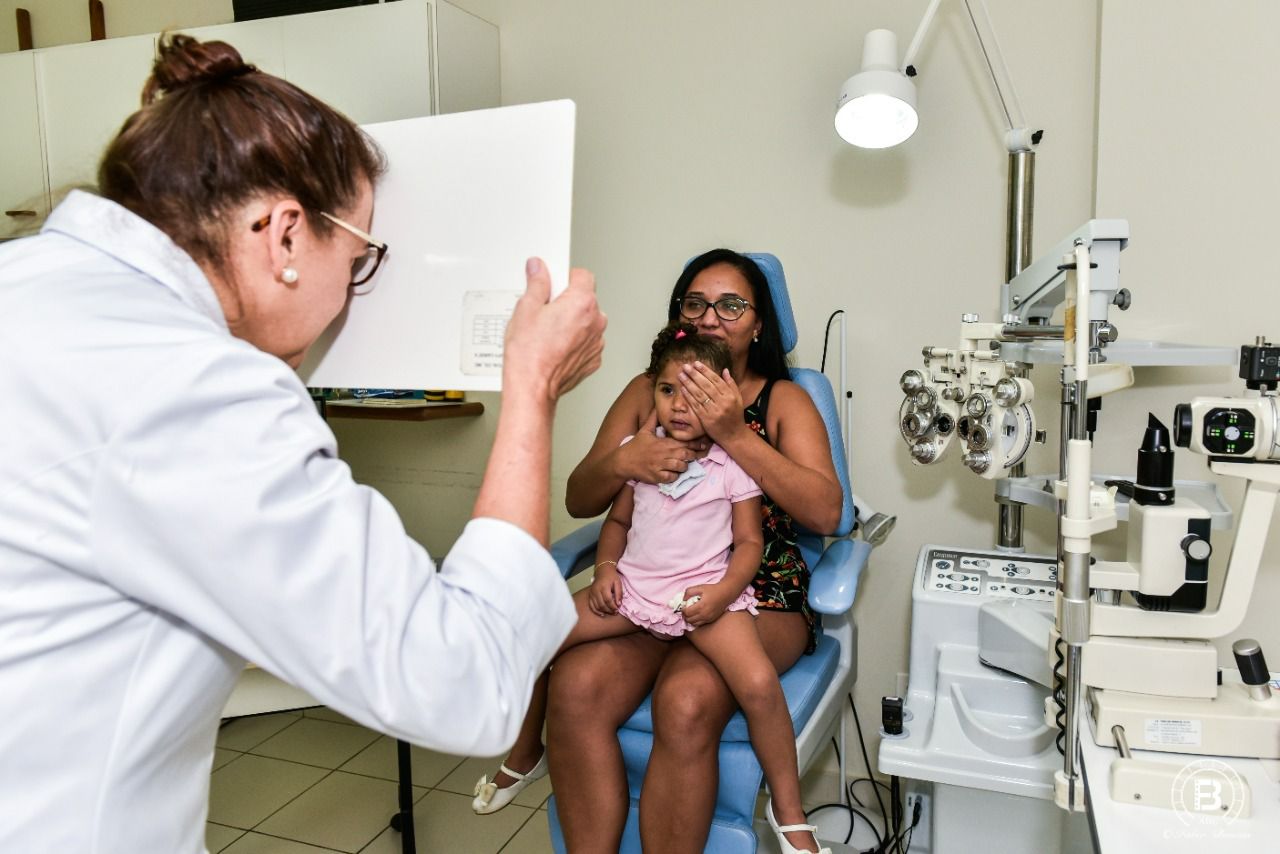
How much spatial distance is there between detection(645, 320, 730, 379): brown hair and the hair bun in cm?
113

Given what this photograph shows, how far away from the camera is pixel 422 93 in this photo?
252cm

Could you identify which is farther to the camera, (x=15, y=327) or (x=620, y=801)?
(x=620, y=801)

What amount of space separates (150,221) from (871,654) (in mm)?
2240

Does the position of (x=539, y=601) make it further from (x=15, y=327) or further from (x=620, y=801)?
(x=620, y=801)

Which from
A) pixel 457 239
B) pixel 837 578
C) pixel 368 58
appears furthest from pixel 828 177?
pixel 457 239

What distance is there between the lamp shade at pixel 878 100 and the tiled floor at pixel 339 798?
195 centimetres

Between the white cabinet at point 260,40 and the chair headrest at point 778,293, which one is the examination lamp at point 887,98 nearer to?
the chair headrest at point 778,293

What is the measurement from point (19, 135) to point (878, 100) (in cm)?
267

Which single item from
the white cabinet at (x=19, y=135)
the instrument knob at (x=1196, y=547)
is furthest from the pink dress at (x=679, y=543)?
the white cabinet at (x=19, y=135)

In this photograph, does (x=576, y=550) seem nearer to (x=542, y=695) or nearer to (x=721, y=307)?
(x=542, y=695)

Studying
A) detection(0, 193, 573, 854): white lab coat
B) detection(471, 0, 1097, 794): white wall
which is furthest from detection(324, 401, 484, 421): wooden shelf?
detection(0, 193, 573, 854): white lab coat

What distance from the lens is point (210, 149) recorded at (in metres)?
0.84

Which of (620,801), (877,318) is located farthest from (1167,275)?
(620,801)

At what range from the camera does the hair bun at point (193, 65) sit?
0.89 metres
